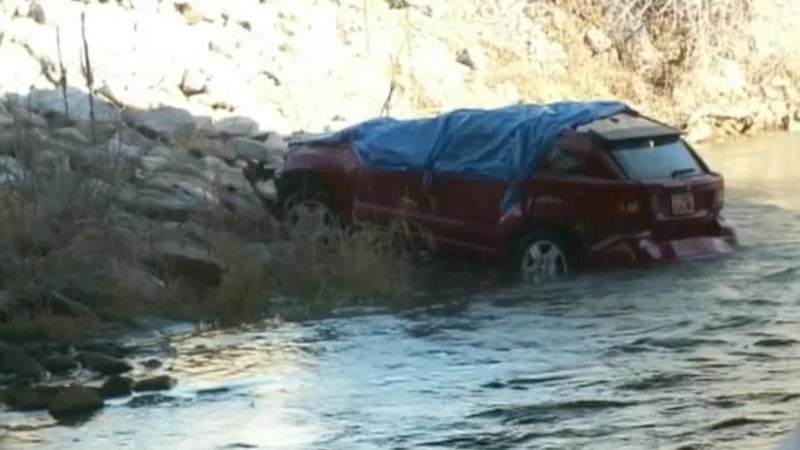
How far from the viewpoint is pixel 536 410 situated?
1077 cm

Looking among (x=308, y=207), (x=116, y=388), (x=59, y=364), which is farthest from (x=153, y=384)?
(x=308, y=207)

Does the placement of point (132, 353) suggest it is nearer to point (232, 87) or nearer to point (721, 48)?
point (232, 87)

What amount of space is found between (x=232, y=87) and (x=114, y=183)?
7.66 m

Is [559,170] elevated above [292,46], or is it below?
below

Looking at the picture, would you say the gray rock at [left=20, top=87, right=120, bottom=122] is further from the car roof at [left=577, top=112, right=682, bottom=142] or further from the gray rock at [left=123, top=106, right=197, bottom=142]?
the car roof at [left=577, top=112, right=682, bottom=142]

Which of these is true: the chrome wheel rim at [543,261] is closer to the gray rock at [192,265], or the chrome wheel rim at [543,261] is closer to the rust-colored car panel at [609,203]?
the rust-colored car panel at [609,203]

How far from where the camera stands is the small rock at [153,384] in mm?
11695

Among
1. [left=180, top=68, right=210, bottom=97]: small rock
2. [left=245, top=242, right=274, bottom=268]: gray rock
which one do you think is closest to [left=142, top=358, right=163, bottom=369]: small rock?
[left=245, top=242, right=274, bottom=268]: gray rock

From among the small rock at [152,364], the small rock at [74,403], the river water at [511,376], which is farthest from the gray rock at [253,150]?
the small rock at [74,403]

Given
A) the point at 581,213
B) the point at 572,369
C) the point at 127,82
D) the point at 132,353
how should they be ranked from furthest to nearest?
the point at 127,82, the point at 581,213, the point at 132,353, the point at 572,369

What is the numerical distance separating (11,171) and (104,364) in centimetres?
479

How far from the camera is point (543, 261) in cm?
1633

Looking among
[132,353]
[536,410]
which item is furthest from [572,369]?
[132,353]

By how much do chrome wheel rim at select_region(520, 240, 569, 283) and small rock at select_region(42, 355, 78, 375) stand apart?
487cm
